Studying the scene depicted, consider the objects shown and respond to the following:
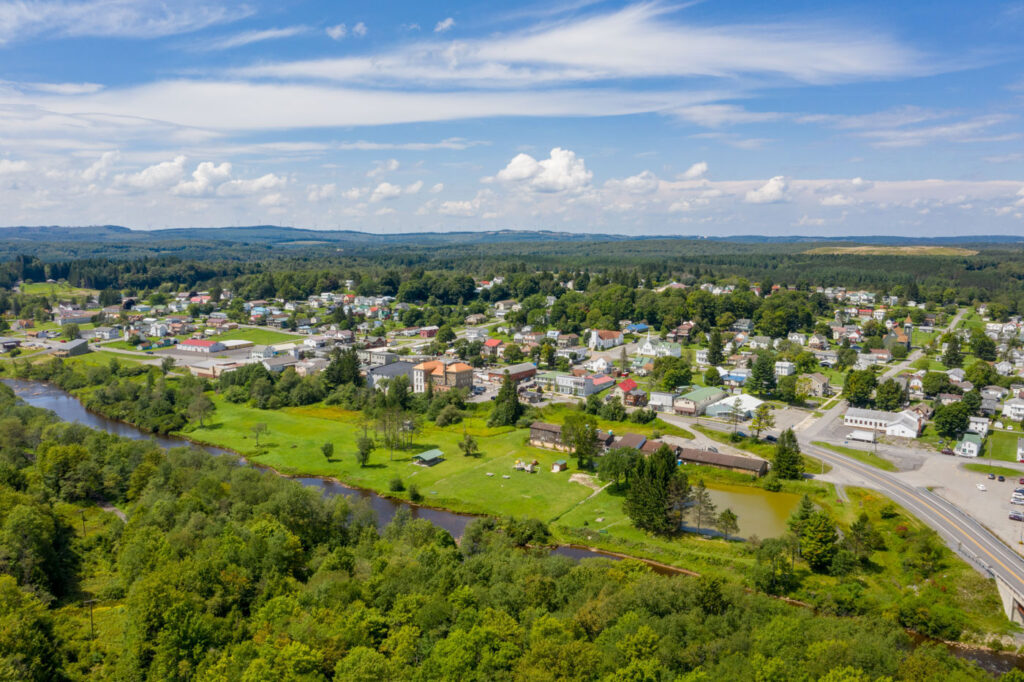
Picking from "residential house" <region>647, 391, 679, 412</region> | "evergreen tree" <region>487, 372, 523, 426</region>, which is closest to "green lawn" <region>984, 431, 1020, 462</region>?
"residential house" <region>647, 391, 679, 412</region>

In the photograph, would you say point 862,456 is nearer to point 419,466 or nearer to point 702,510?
point 702,510

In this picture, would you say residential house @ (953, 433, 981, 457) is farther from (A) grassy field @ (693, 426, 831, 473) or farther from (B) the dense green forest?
(B) the dense green forest

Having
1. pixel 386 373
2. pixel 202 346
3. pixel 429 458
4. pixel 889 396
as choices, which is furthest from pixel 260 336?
pixel 889 396

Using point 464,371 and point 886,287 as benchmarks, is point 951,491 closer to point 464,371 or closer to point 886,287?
point 464,371

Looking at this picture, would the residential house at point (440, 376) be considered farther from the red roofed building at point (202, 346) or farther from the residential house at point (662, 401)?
the red roofed building at point (202, 346)

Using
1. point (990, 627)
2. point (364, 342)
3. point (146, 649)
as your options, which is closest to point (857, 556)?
point (990, 627)
